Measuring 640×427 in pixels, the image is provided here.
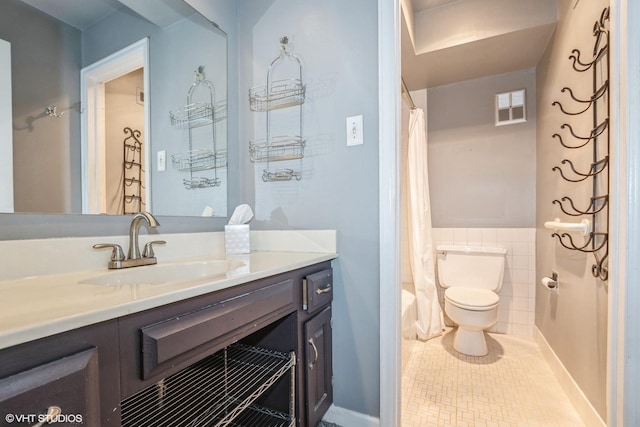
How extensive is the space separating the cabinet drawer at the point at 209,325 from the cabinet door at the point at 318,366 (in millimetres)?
237

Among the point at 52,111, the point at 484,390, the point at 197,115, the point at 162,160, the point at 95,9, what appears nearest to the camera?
the point at 52,111

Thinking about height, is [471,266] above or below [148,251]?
below

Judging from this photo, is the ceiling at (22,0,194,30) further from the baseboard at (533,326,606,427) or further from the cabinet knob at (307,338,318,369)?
the baseboard at (533,326,606,427)

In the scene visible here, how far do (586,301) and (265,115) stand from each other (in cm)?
189

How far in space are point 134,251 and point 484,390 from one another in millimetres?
1963

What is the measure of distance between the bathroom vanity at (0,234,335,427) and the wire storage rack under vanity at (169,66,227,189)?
579mm

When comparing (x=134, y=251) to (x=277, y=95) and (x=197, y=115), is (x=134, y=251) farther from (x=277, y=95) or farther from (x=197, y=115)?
(x=277, y=95)

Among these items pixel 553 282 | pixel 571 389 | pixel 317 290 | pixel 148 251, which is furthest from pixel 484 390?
pixel 148 251

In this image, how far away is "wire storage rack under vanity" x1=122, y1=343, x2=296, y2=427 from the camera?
995mm

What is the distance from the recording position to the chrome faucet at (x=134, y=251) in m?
0.99

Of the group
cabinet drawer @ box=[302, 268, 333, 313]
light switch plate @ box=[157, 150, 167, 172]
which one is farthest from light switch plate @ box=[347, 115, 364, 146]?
light switch plate @ box=[157, 150, 167, 172]

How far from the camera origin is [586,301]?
4.65 ft

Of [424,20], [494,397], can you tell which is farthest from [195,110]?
[494,397]

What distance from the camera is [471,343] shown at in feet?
6.90
